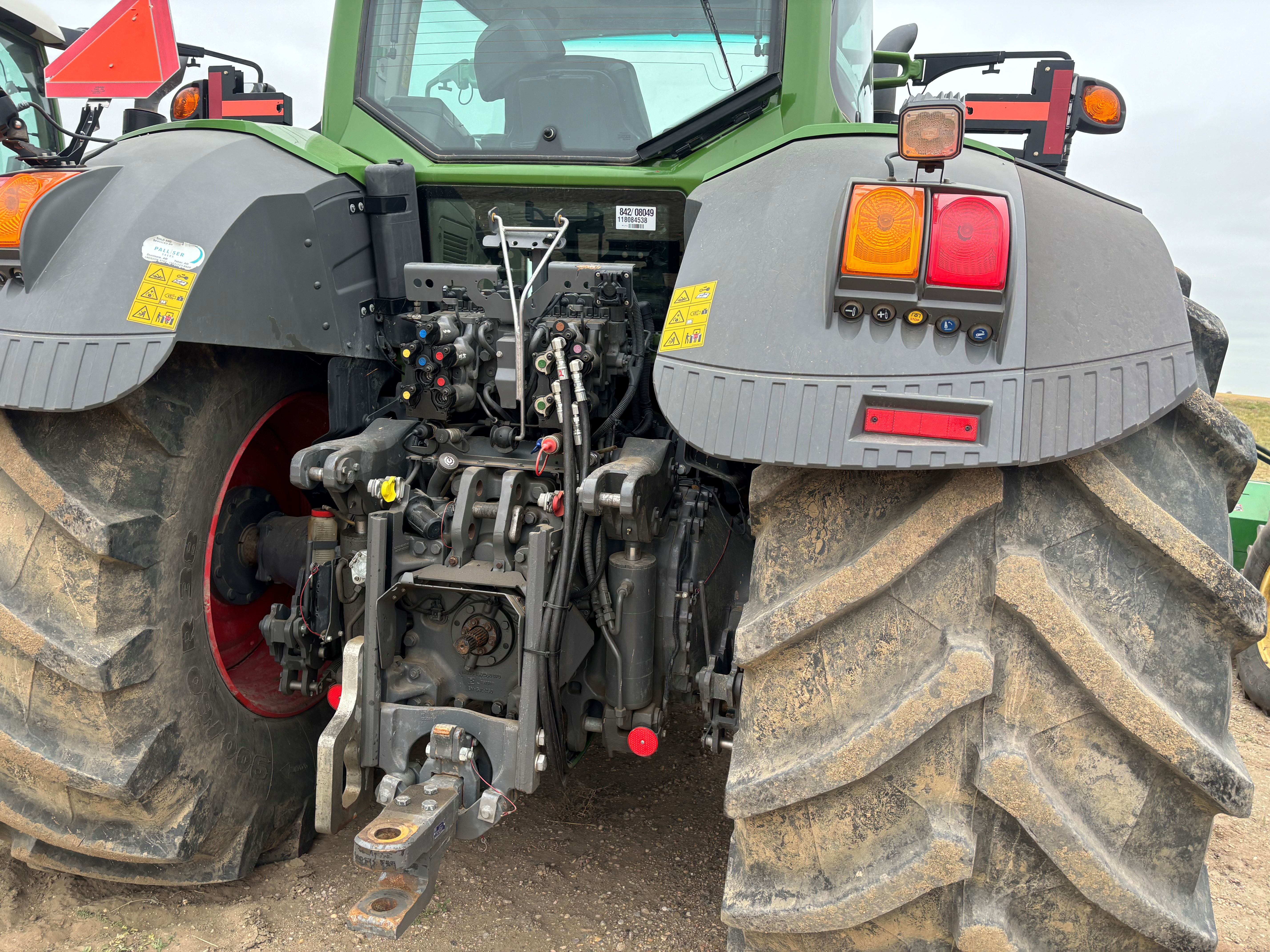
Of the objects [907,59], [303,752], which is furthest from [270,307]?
[907,59]

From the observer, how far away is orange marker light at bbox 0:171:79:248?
1.74 meters

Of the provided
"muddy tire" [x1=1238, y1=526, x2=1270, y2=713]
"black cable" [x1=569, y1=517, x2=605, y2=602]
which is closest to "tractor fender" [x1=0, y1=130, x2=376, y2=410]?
"black cable" [x1=569, y1=517, x2=605, y2=602]

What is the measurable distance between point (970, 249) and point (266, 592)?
1.94 meters

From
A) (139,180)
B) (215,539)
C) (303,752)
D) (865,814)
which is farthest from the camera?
(303,752)

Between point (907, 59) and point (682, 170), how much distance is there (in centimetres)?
144

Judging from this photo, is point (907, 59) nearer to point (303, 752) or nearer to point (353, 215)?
point (353, 215)

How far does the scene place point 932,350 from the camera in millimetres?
1425

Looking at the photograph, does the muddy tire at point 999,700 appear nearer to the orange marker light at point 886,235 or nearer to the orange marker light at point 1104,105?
the orange marker light at point 886,235

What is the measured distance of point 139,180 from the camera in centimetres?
187

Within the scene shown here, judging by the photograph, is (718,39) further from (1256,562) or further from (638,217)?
(1256,562)

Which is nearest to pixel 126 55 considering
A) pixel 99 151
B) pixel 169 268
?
pixel 99 151

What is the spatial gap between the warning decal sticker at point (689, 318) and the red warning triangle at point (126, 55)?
5.51 ft

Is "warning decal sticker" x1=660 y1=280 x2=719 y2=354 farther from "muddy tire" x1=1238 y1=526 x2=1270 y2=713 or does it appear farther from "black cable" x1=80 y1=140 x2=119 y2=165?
"muddy tire" x1=1238 y1=526 x2=1270 y2=713

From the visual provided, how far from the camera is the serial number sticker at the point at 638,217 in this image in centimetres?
226
